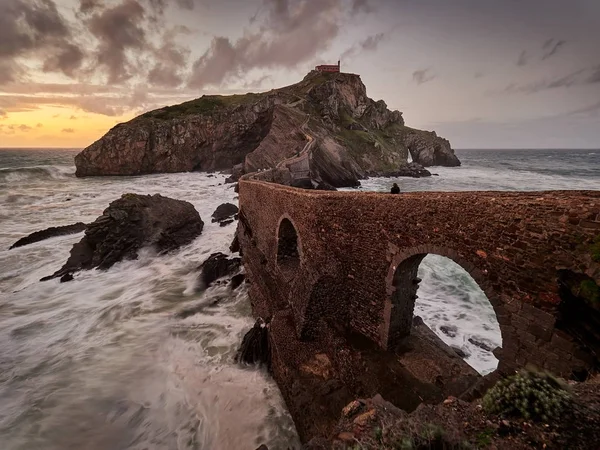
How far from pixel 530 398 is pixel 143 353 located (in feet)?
41.7

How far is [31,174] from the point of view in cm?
6312

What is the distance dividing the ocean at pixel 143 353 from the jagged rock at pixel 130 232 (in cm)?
94

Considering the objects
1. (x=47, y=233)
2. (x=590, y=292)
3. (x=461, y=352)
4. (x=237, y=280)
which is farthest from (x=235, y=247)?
(x=590, y=292)

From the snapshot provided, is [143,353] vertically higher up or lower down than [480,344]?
lower down

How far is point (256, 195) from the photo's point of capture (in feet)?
56.9

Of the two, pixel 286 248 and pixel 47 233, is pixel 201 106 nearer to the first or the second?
pixel 47 233

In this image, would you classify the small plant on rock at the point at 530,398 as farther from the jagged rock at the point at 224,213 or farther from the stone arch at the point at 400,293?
the jagged rock at the point at 224,213

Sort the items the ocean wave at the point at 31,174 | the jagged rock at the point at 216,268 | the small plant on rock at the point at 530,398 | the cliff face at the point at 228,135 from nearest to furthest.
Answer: the small plant on rock at the point at 530,398
the jagged rock at the point at 216,268
the ocean wave at the point at 31,174
the cliff face at the point at 228,135

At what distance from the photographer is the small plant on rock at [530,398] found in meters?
3.69

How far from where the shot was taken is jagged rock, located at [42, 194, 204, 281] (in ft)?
65.1

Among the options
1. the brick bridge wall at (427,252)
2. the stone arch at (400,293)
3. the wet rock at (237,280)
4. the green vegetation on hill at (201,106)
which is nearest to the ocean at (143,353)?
the wet rock at (237,280)

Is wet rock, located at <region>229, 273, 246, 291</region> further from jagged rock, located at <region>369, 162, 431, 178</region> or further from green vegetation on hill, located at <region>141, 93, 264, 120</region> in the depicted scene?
green vegetation on hill, located at <region>141, 93, 264, 120</region>

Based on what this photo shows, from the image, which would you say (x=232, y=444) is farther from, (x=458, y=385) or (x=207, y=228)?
(x=207, y=228)

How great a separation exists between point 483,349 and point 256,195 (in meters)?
13.0
